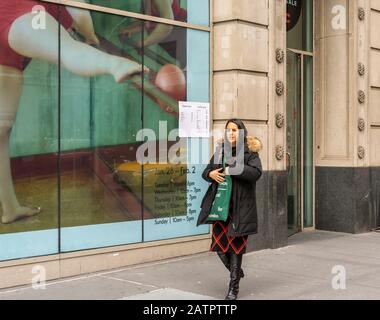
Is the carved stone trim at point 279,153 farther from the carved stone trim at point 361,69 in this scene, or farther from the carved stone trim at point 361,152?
the carved stone trim at point 361,69

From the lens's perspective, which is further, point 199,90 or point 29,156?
point 199,90

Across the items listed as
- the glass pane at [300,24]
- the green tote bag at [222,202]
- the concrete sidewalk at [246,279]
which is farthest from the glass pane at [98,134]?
the glass pane at [300,24]

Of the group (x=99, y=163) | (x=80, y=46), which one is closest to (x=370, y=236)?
(x=99, y=163)

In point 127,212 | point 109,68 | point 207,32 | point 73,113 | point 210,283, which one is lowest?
point 210,283

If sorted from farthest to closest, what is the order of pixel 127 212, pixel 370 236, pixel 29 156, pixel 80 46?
pixel 370 236 < pixel 127 212 < pixel 80 46 < pixel 29 156

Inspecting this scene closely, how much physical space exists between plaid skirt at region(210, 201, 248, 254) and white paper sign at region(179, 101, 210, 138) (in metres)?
2.71

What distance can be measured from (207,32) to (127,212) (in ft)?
9.86

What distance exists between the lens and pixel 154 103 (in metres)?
8.33

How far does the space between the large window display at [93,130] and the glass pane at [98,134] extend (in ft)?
0.04

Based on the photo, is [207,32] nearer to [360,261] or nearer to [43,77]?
[43,77]

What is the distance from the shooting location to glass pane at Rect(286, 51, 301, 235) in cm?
1102

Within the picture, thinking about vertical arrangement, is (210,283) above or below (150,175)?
below

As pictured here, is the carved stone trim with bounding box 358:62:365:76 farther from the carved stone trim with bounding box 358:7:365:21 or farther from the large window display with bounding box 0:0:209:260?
the large window display with bounding box 0:0:209:260

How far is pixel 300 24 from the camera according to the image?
11.4 metres
